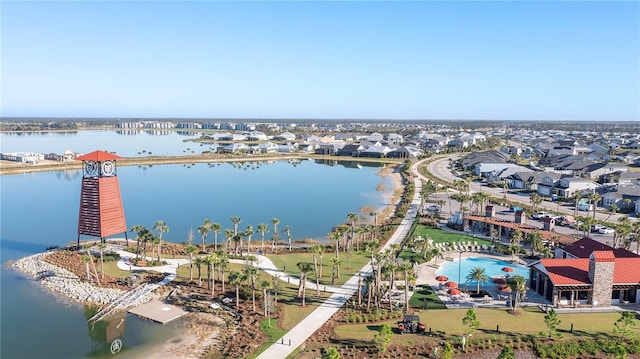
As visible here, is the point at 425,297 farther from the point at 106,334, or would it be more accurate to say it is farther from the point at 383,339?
the point at 106,334

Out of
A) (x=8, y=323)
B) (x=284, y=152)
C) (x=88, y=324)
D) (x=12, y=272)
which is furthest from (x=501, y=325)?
(x=284, y=152)

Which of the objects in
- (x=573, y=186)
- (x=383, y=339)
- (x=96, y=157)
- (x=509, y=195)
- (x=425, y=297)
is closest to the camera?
(x=383, y=339)

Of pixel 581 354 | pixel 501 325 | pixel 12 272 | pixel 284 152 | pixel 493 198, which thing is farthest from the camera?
pixel 284 152

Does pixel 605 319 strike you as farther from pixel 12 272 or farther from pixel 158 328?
pixel 12 272

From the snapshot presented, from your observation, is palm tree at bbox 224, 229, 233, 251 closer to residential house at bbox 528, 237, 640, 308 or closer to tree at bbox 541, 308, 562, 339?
residential house at bbox 528, 237, 640, 308

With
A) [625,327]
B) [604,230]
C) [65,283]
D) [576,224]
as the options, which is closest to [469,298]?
[625,327]
